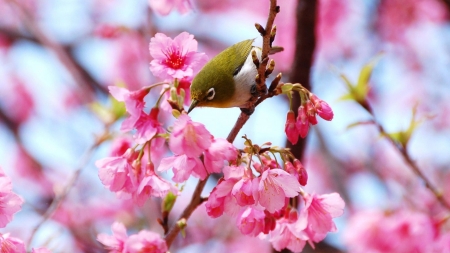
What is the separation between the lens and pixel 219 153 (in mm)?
1123

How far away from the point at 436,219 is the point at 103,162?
152cm

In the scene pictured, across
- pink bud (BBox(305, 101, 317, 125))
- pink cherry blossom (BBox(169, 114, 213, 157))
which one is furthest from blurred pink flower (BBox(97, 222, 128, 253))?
pink bud (BBox(305, 101, 317, 125))

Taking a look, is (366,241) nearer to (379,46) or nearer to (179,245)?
(179,245)

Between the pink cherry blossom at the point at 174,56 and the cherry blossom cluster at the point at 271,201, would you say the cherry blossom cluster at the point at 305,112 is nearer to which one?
the cherry blossom cluster at the point at 271,201

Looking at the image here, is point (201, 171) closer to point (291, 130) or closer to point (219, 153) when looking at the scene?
point (219, 153)

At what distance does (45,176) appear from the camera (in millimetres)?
5141

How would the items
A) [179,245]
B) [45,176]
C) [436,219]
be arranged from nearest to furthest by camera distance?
[436,219] < [179,245] < [45,176]

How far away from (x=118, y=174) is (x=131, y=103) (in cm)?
17

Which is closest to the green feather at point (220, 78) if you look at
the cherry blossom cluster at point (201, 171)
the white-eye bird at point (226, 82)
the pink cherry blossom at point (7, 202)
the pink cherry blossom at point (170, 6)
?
the white-eye bird at point (226, 82)

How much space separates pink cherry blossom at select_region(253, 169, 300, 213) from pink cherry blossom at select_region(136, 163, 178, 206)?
0.23m

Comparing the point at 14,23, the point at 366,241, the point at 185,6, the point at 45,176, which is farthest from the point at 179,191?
the point at 14,23

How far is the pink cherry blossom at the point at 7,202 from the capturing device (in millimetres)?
1210

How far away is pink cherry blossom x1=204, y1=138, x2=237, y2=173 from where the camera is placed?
1123 mm

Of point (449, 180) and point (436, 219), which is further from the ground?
point (436, 219)
